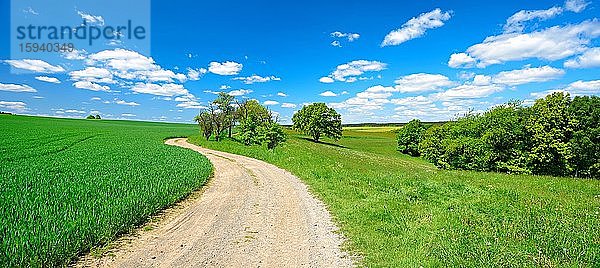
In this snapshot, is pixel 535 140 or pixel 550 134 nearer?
pixel 550 134

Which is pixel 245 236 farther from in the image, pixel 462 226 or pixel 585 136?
pixel 585 136

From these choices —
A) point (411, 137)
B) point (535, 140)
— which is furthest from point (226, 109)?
point (535, 140)

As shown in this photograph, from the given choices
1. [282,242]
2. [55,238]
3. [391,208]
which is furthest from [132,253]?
[391,208]

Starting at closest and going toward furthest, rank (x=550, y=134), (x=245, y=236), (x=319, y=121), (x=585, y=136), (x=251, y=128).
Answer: (x=245, y=236)
(x=585, y=136)
(x=550, y=134)
(x=251, y=128)
(x=319, y=121)

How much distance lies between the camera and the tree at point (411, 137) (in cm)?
6894

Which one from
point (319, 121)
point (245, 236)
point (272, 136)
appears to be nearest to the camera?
point (245, 236)

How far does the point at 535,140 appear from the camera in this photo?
37.1 m

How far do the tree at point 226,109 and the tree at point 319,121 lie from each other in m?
19.4

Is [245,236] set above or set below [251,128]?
below

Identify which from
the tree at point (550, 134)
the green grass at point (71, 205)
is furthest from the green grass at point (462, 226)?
the tree at point (550, 134)

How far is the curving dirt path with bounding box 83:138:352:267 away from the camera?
7.63 metres

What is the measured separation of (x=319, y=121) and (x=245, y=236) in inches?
2752

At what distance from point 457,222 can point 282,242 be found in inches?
206

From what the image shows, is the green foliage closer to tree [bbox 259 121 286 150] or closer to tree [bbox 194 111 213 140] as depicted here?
tree [bbox 259 121 286 150]
